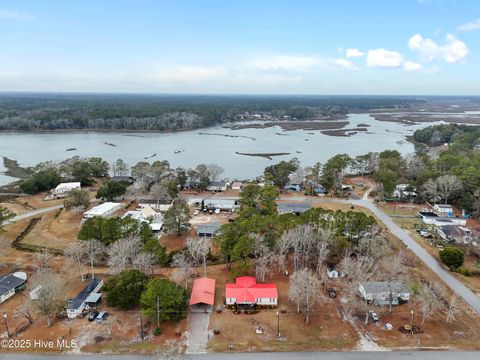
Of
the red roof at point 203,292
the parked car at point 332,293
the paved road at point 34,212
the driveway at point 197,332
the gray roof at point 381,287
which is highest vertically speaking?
the gray roof at point 381,287

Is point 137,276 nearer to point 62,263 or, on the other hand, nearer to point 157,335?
point 157,335

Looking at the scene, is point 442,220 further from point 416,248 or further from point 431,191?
point 416,248

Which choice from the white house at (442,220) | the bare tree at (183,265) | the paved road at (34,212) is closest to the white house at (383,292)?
the bare tree at (183,265)

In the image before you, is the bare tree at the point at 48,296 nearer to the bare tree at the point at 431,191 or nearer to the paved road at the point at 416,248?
the paved road at the point at 416,248

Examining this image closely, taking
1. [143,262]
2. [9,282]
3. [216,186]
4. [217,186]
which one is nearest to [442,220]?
[217,186]

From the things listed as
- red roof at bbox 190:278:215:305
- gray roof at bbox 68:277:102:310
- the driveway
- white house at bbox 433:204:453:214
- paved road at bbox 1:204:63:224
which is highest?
white house at bbox 433:204:453:214

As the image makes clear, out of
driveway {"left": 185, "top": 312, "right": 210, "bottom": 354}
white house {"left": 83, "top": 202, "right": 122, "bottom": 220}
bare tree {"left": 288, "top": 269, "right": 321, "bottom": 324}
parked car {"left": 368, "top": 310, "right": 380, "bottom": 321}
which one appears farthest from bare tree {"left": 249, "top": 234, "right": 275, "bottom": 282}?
white house {"left": 83, "top": 202, "right": 122, "bottom": 220}

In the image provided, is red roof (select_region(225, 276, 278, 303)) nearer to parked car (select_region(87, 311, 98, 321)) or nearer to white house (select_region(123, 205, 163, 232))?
parked car (select_region(87, 311, 98, 321))
